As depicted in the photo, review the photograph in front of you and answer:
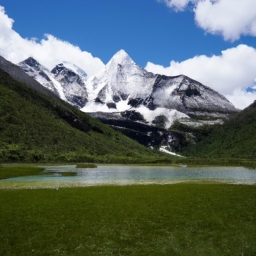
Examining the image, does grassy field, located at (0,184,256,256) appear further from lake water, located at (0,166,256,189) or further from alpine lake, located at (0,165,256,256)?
lake water, located at (0,166,256,189)

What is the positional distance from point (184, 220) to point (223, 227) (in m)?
4.61

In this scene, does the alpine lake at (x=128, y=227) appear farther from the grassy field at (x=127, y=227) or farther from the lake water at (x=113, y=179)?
the lake water at (x=113, y=179)

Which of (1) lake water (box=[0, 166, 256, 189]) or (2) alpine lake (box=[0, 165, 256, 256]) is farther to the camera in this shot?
(1) lake water (box=[0, 166, 256, 189])

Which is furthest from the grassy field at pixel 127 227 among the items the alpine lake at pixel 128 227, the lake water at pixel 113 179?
the lake water at pixel 113 179

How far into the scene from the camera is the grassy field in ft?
82.5

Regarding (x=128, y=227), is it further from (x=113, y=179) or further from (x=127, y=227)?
(x=113, y=179)

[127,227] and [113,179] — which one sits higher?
[127,227]

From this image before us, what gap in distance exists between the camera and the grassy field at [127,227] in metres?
25.1

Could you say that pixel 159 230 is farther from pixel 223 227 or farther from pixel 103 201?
pixel 103 201

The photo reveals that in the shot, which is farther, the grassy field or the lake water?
the lake water

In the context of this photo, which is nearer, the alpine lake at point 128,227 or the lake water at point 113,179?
the alpine lake at point 128,227

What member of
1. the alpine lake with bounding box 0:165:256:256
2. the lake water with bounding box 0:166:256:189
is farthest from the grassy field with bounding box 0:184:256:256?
the lake water with bounding box 0:166:256:189

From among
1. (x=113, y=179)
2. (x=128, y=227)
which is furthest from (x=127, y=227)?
(x=113, y=179)

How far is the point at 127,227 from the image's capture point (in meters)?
31.4
